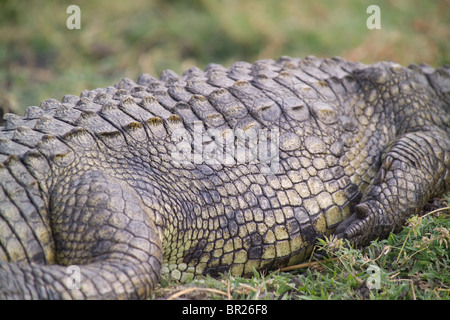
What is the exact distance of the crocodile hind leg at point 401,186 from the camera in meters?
3.21

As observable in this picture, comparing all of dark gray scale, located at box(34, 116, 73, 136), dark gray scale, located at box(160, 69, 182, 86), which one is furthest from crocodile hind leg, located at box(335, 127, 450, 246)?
dark gray scale, located at box(34, 116, 73, 136)

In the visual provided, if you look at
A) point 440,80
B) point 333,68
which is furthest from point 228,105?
point 440,80

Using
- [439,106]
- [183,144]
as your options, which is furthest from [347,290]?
[439,106]

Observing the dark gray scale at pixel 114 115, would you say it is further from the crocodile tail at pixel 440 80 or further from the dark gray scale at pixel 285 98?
the crocodile tail at pixel 440 80

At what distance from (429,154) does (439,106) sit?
1.80 feet

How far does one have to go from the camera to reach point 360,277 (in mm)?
2799

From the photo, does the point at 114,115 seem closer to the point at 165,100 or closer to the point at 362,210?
the point at 165,100

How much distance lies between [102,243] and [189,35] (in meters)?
5.20

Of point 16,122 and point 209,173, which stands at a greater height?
point 16,122

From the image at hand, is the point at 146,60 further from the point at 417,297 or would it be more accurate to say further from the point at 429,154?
the point at 417,297

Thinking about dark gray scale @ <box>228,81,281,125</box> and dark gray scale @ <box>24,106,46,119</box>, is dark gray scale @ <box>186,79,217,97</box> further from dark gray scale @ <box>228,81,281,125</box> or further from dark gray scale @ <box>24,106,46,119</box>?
dark gray scale @ <box>24,106,46,119</box>

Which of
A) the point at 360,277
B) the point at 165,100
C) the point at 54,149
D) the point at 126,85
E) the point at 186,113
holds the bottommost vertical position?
the point at 360,277

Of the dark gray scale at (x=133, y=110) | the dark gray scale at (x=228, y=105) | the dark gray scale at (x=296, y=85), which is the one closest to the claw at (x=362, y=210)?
the dark gray scale at (x=296, y=85)

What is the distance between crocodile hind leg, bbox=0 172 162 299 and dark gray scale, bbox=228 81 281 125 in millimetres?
994
